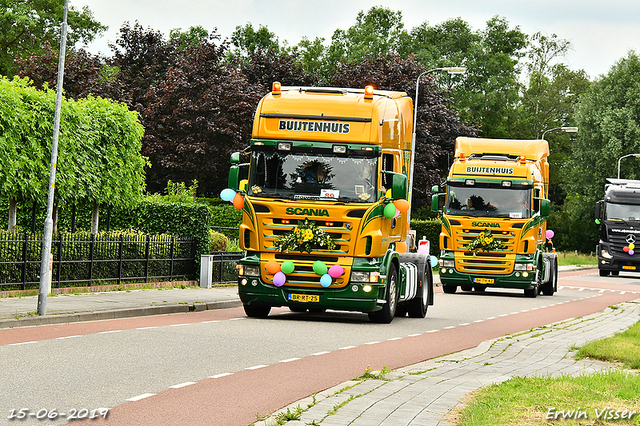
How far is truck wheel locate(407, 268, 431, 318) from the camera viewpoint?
19666 millimetres

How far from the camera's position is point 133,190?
26406 millimetres

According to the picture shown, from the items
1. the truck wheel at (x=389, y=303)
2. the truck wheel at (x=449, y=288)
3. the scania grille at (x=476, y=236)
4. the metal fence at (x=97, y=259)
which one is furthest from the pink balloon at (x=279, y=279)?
the truck wheel at (x=449, y=288)

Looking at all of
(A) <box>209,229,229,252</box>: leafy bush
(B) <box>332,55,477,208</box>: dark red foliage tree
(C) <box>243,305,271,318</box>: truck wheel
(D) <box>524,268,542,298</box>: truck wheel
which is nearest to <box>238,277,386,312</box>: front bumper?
(C) <box>243,305,271,318</box>: truck wheel

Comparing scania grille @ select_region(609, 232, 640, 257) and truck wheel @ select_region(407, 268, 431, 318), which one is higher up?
scania grille @ select_region(609, 232, 640, 257)

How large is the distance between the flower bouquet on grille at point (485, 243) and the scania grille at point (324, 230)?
11.6 meters

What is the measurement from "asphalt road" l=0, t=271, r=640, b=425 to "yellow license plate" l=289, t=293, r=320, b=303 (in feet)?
1.53

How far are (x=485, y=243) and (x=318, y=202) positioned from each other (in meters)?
12.0

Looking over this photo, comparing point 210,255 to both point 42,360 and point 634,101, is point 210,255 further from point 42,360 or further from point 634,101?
point 634,101

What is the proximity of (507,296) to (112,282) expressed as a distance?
519 inches

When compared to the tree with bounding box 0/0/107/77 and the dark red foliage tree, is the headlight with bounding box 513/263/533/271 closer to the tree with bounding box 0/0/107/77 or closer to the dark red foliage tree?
the dark red foliage tree

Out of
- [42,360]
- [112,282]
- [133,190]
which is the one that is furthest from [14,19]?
[42,360]

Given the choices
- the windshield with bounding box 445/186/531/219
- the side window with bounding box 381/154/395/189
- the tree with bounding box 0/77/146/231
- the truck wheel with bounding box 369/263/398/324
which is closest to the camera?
the side window with bounding box 381/154/395/189

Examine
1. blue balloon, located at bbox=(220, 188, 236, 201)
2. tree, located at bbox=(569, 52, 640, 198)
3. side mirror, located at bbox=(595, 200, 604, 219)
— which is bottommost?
blue balloon, located at bbox=(220, 188, 236, 201)

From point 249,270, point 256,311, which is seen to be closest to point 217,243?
point 256,311
